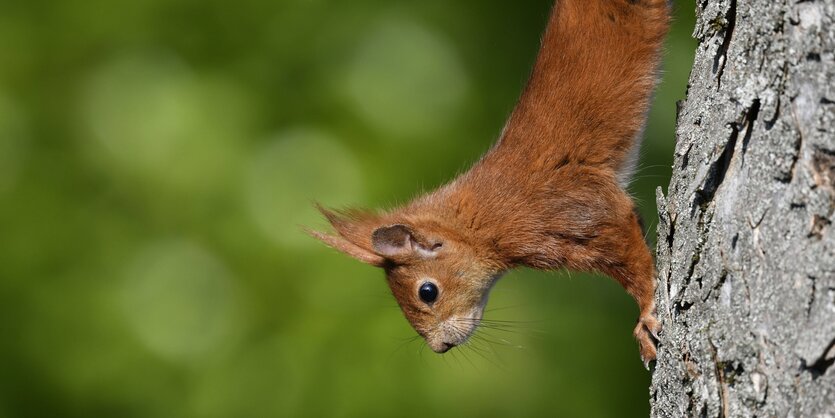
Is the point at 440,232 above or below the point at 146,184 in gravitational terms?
above

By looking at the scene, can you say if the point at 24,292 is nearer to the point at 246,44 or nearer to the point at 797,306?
the point at 246,44

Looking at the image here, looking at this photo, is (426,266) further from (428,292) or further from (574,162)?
(574,162)

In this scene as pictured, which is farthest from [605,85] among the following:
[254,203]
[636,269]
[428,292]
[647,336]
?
[254,203]

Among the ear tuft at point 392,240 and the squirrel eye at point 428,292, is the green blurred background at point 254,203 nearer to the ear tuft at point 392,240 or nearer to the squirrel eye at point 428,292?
the squirrel eye at point 428,292

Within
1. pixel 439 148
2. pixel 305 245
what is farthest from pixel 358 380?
pixel 439 148

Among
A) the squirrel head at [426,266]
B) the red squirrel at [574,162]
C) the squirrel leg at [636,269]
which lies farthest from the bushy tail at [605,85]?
the squirrel head at [426,266]

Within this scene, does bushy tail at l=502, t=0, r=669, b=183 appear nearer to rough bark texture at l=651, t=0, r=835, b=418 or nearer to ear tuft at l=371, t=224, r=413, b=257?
ear tuft at l=371, t=224, r=413, b=257
